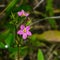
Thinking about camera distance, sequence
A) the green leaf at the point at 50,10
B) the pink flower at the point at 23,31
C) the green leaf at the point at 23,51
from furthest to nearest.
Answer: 1. the green leaf at the point at 50,10
2. the green leaf at the point at 23,51
3. the pink flower at the point at 23,31

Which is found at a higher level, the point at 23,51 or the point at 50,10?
the point at 50,10

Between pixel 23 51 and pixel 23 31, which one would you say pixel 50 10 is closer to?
pixel 23 51

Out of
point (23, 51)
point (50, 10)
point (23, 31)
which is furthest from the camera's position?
point (50, 10)

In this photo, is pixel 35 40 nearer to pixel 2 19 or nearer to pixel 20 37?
pixel 2 19

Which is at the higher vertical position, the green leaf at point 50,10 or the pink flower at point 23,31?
the pink flower at point 23,31

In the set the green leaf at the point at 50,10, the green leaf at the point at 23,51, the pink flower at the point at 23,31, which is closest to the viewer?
the pink flower at the point at 23,31

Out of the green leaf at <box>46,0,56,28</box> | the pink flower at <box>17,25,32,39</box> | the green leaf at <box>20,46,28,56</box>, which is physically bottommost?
the green leaf at <box>20,46,28,56</box>

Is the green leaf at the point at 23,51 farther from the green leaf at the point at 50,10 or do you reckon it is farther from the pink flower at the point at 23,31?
the green leaf at the point at 50,10

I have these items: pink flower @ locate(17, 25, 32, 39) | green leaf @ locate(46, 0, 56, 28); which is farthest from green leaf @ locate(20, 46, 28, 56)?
green leaf @ locate(46, 0, 56, 28)

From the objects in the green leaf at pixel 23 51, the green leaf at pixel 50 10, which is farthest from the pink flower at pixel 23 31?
the green leaf at pixel 50 10

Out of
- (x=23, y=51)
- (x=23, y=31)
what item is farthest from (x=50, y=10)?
(x=23, y=31)

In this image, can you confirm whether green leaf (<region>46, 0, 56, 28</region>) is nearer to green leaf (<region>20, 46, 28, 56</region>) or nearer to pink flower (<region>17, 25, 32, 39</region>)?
green leaf (<region>20, 46, 28, 56</region>)
